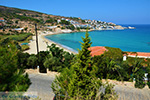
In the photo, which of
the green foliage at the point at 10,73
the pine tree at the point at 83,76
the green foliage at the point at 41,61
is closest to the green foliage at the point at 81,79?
the pine tree at the point at 83,76

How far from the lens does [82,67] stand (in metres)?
7.41

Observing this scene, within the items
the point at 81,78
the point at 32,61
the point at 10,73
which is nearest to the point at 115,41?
the point at 32,61

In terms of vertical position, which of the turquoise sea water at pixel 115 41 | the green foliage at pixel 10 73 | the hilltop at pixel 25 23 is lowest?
the turquoise sea water at pixel 115 41

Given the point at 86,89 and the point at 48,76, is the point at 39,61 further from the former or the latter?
the point at 86,89

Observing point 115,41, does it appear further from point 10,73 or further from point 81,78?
point 10,73

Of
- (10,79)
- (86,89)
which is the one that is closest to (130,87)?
(86,89)

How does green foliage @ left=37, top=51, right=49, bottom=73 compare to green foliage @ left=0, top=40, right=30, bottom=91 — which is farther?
green foliage @ left=37, top=51, right=49, bottom=73

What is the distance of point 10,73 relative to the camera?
4.05 metres

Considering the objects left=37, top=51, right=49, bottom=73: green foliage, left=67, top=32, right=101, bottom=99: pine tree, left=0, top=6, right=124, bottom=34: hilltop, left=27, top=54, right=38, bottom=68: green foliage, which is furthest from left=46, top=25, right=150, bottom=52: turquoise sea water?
left=67, top=32, right=101, bottom=99: pine tree

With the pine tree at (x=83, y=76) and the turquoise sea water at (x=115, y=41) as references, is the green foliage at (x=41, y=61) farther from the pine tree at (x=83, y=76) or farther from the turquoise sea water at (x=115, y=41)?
the turquoise sea water at (x=115, y=41)

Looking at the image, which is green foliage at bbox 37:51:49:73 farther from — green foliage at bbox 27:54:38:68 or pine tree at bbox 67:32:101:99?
pine tree at bbox 67:32:101:99

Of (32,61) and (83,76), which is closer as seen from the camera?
(83,76)

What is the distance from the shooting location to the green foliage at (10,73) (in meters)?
3.74

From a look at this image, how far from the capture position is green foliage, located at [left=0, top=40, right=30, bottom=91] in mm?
3736
